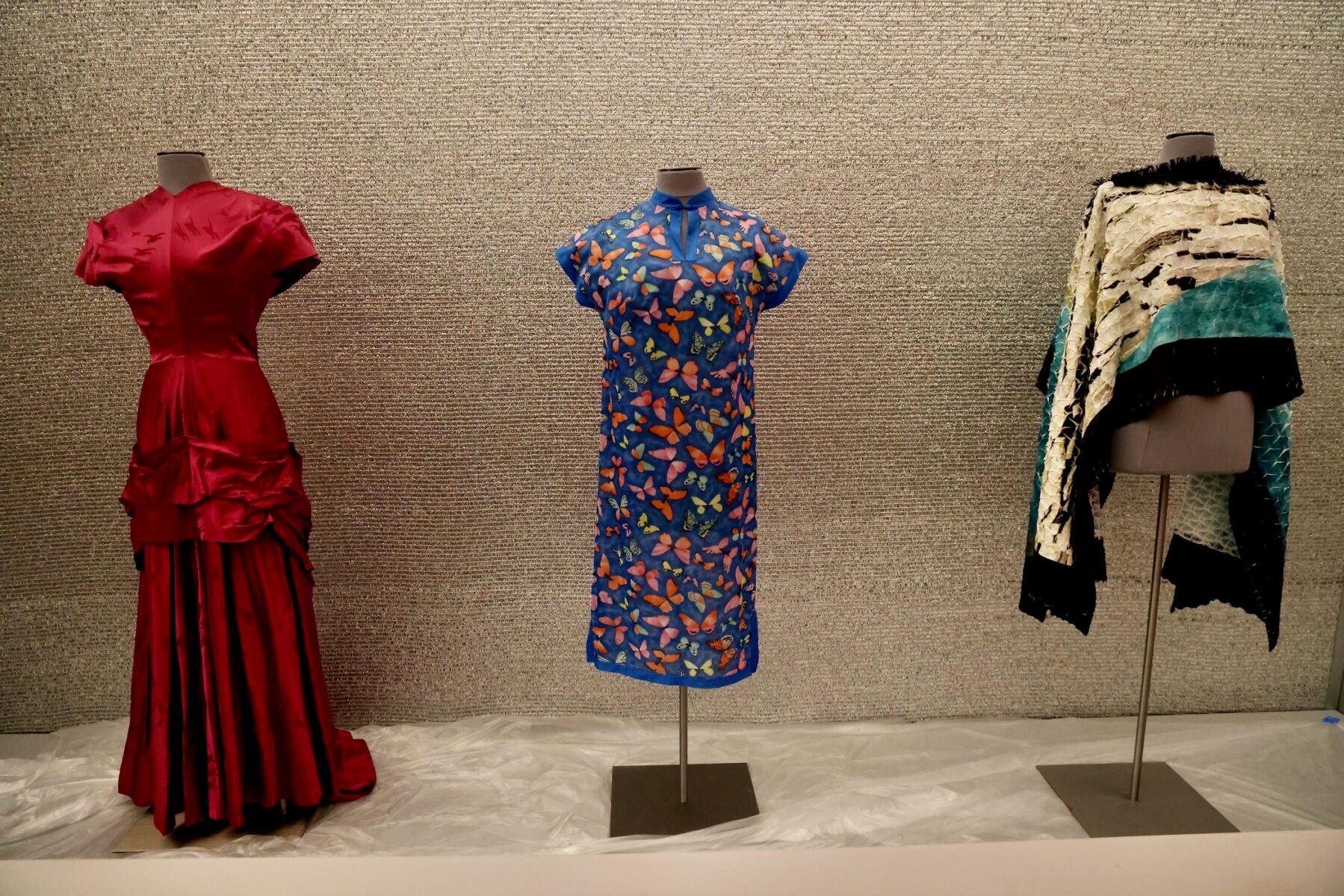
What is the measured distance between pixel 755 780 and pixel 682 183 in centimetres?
144

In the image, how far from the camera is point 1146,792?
82.0 inches

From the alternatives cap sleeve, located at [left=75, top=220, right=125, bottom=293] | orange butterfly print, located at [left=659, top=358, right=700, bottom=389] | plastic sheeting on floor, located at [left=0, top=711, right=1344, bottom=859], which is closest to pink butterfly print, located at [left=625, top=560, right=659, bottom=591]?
orange butterfly print, located at [left=659, top=358, right=700, bottom=389]

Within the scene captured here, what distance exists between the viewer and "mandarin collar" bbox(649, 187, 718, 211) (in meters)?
1.69

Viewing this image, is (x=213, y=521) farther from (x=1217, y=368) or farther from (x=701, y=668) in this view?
(x=1217, y=368)

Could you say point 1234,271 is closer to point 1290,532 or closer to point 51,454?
point 1290,532

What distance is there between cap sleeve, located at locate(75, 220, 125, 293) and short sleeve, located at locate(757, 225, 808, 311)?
4.21 ft

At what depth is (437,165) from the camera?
2.13 m

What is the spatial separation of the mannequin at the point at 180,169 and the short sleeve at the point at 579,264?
777 mm

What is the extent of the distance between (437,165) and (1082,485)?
66.3 inches

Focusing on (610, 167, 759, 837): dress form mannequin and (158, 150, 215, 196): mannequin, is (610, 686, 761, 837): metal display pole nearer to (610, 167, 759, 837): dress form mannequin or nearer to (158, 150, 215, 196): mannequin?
(610, 167, 759, 837): dress form mannequin

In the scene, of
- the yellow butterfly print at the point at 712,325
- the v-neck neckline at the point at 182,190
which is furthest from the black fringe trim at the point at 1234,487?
the v-neck neckline at the point at 182,190

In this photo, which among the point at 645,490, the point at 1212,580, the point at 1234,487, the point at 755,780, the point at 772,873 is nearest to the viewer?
the point at 772,873

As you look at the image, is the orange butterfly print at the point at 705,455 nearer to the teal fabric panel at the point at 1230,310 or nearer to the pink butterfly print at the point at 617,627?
the pink butterfly print at the point at 617,627

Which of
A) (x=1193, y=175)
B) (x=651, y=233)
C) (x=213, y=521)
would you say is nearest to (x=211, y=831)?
(x=213, y=521)
